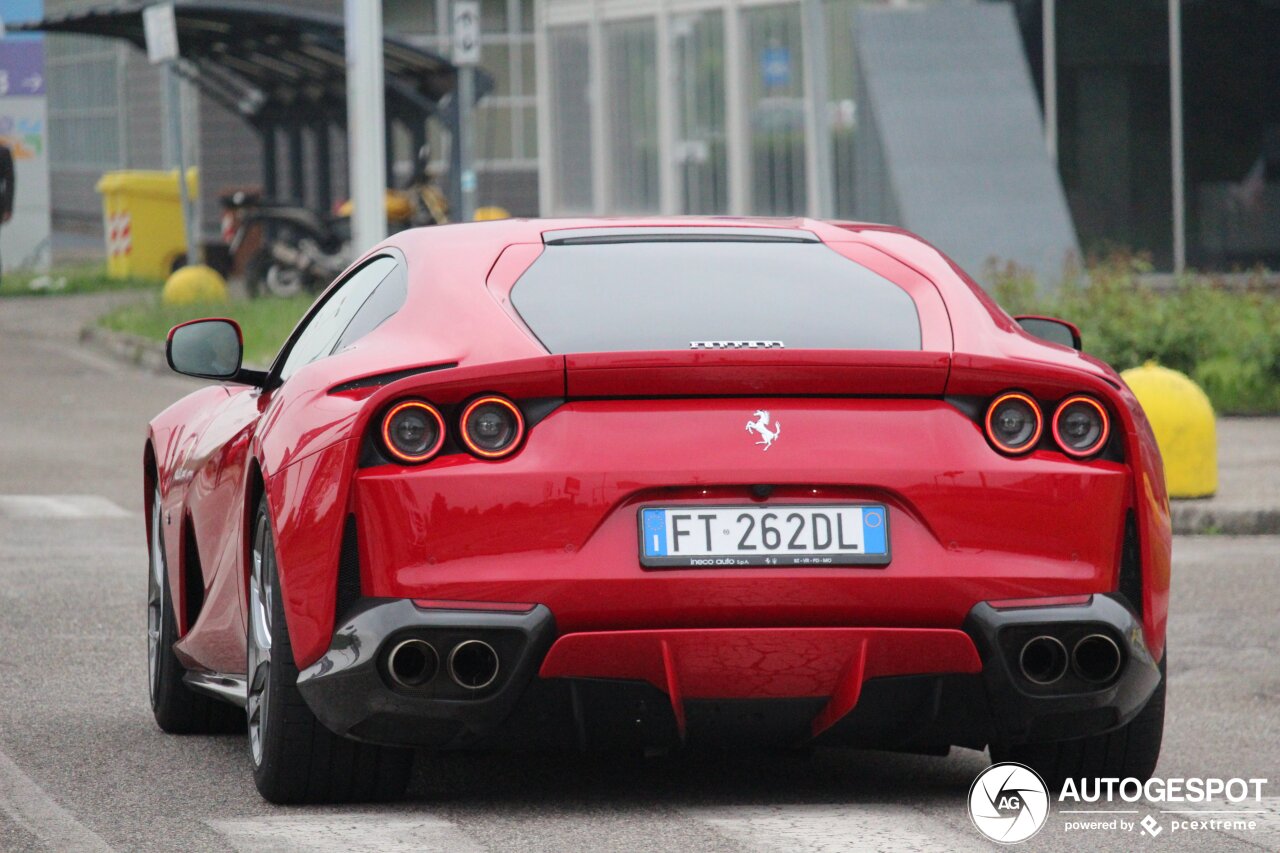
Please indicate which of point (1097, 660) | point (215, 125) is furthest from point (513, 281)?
point (215, 125)

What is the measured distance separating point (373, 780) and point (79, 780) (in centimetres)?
89

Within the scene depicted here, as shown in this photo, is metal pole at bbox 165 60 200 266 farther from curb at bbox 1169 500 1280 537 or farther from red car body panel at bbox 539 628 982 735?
red car body panel at bbox 539 628 982 735

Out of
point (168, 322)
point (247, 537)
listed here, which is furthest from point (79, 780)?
point (168, 322)

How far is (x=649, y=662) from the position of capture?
4969 mm

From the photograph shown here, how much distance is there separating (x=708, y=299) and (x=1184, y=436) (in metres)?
7.37

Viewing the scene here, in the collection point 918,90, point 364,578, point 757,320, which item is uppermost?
point 918,90

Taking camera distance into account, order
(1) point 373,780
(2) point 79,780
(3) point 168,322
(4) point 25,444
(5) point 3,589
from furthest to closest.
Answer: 1. (3) point 168,322
2. (4) point 25,444
3. (5) point 3,589
4. (2) point 79,780
5. (1) point 373,780

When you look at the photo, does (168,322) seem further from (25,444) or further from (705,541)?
(705,541)

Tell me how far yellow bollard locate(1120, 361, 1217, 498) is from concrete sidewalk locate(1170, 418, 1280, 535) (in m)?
0.10

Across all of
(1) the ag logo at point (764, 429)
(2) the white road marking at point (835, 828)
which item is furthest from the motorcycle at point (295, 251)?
(1) the ag logo at point (764, 429)

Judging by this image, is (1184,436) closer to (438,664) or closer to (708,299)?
(708,299)

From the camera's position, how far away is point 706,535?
4.96 m

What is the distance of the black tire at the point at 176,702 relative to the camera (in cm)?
669

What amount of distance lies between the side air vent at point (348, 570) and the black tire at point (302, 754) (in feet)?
0.83
